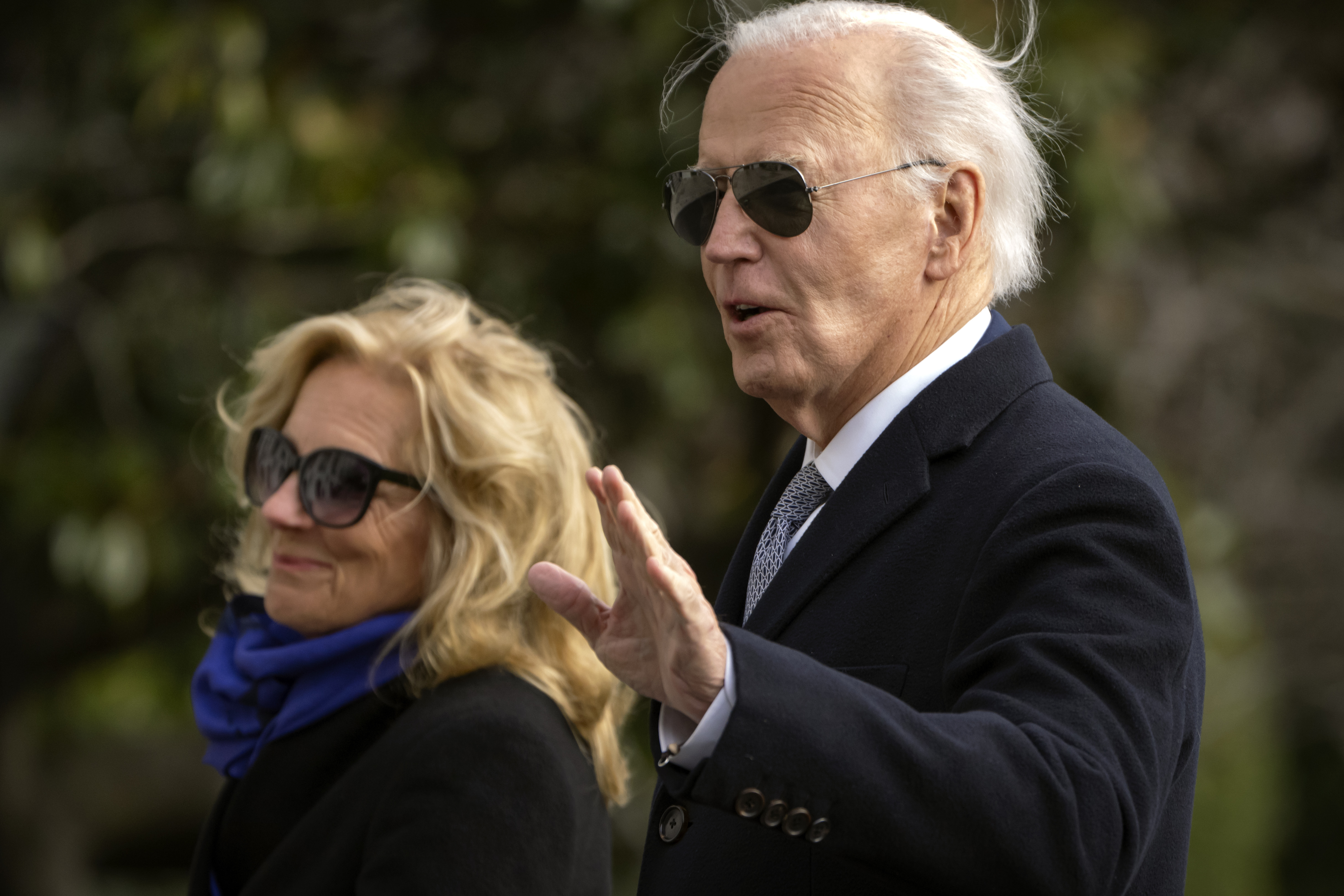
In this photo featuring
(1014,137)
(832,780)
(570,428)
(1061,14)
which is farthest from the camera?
(1061,14)

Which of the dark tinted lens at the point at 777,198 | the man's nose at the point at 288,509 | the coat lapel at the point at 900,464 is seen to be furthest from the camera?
the man's nose at the point at 288,509

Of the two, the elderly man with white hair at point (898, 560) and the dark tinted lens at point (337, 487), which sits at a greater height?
the elderly man with white hair at point (898, 560)

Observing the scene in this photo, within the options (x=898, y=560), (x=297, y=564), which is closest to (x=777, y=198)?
(x=898, y=560)

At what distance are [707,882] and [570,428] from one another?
1.22 m

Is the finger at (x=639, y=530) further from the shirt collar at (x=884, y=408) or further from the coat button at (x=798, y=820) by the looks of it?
the shirt collar at (x=884, y=408)

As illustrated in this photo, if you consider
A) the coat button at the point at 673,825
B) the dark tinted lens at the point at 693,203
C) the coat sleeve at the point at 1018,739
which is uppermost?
the dark tinted lens at the point at 693,203

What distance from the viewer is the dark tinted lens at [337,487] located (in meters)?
2.50

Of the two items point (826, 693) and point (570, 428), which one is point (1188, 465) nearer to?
point (570, 428)

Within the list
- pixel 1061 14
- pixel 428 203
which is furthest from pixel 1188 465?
pixel 428 203

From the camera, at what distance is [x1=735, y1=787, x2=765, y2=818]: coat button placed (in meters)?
1.20

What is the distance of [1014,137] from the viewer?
1861 mm

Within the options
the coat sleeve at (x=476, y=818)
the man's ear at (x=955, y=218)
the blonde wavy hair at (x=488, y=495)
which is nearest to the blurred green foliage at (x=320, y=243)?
the blonde wavy hair at (x=488, y=495)

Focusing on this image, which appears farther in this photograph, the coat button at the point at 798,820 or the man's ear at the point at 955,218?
the man's ear at the point at 955,218

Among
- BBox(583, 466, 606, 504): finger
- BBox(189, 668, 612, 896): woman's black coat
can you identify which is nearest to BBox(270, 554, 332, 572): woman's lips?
BBox(189, 668, 612, 896): woman's black coat
